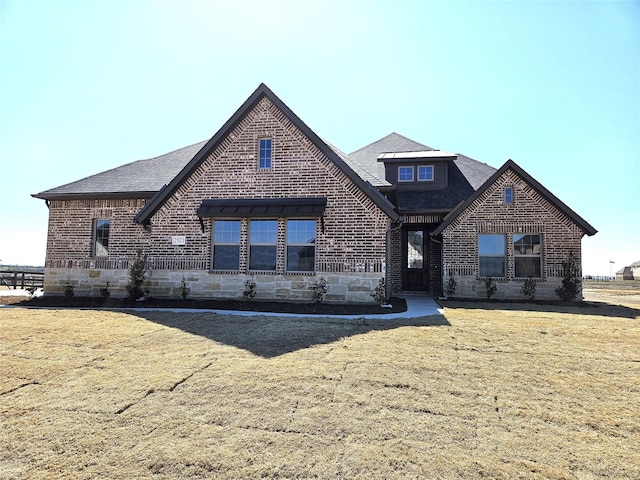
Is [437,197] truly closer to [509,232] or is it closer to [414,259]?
[414,259]

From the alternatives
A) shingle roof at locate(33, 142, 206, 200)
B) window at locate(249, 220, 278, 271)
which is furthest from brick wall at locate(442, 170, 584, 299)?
shingle roof at locate(33, 142, 206, 200)

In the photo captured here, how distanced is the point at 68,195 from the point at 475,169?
705 inches

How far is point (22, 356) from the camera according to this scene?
5051 mm

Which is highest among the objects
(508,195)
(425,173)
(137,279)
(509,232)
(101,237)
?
(425,173)

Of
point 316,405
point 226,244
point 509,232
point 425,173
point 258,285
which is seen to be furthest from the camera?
point 425,173

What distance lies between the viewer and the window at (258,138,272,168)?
38.8 ft

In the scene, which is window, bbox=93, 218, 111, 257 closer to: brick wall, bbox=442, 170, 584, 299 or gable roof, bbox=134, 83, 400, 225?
gable roof, bbox=134, 83, 400, 225

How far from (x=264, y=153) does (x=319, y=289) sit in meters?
4.90

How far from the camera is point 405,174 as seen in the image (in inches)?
664

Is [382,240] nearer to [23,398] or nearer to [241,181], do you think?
[241,181]

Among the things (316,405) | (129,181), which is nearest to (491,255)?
(316,405)

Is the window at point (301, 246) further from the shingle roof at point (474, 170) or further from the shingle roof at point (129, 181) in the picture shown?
the shingle roof at point (474, 170)

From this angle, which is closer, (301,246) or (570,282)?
(301,246)

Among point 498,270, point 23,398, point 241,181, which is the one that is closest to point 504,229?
point 498,270
